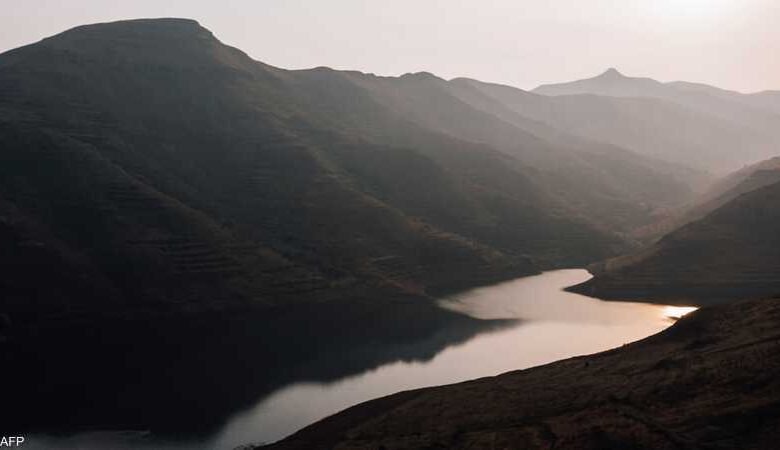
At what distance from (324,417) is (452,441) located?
35924 millimetres

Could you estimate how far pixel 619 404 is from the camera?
73.6 meters

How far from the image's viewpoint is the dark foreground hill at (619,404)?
63.6m

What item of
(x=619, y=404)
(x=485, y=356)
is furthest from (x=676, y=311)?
(x=619, y=404)

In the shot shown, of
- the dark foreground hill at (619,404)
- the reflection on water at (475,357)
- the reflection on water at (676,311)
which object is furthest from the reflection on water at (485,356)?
the dark foreground hill at (619,404)

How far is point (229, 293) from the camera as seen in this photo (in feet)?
647

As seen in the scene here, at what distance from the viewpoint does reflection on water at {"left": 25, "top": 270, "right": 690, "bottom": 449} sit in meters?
104

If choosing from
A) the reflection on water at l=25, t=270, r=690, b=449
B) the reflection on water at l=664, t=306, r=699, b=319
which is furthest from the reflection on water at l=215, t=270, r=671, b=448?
the reflection on water at l=664, t=306, r=699, b=319

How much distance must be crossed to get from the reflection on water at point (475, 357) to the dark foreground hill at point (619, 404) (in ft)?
34.2

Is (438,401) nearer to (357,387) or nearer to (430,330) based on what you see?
(357,387)

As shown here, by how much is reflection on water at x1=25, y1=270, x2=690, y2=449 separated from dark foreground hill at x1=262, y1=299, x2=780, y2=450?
410 inches

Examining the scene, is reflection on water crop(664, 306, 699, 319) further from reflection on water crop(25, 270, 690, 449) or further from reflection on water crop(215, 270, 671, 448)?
reflection on water crop(215, 270, 671, 448)

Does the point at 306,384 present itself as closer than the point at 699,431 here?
No

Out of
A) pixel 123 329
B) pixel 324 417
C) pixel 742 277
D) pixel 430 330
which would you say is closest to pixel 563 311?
pixel 430 330

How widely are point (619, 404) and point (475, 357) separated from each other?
223 ft
